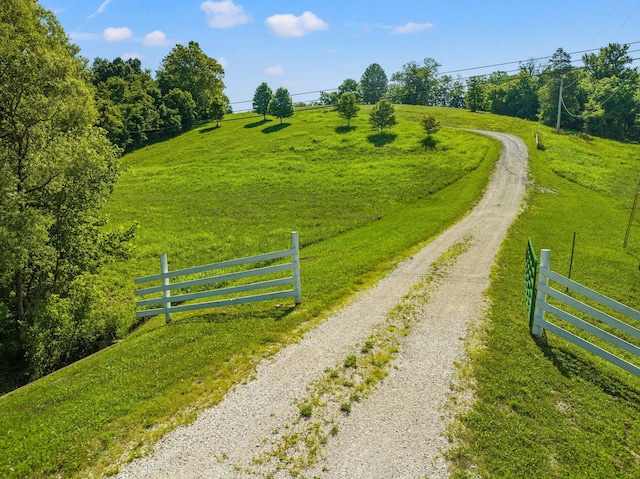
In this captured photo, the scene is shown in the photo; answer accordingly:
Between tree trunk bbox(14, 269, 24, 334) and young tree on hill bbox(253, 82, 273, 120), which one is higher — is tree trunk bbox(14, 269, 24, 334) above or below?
below

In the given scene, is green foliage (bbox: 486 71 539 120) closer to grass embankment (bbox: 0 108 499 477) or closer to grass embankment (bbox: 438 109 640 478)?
grass embankment (bbox: 0 108 499 477)

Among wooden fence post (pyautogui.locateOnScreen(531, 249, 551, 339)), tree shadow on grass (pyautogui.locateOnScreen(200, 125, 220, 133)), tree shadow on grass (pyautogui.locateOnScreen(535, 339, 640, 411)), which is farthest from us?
tree shadow on grass (pyautogui.locateOnScreen(200, 125, 220, 133))

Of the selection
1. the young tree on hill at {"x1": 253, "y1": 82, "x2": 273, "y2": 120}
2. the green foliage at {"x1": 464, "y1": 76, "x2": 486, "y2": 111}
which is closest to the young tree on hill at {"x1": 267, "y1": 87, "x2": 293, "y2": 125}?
the young tree on hill at {"x1": 253, "y1": 82, "x2": 273, "y2": 120}

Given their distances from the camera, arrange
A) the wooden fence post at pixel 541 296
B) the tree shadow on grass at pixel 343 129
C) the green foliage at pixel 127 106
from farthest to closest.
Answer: the tree shadow on grass at pixel 343 129
the green foliage at pixel 127 106
the wooden fence post at pixel 541 296

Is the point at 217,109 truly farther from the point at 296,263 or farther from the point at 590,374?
the point at 590,374

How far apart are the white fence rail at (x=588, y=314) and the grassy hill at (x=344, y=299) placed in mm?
331

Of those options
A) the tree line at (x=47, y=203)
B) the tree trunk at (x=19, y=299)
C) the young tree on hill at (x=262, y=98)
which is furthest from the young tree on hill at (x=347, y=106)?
the tree trunk at (x=19, y=299)

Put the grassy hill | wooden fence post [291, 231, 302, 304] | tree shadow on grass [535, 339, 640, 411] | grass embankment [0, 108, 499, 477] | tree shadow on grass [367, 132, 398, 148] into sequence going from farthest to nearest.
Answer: tree shadow on grass [367, 132, 398, 148] < wooden fence post [291, 231, 302, 304] < tree shadow on grass [535, 339, 640, 411] < grass embankment [0, 108, 499, 477] < the grassy hill

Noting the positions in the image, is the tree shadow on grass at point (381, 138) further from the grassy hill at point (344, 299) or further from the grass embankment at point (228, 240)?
the grassy hill at point (344, 299)

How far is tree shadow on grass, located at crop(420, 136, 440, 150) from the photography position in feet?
135

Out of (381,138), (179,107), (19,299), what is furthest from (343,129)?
(19,299)

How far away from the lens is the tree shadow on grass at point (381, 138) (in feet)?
148

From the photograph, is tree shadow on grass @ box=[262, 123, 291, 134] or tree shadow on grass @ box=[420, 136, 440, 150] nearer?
tree shadow on grass @ box=[420, 136, 440, 150]

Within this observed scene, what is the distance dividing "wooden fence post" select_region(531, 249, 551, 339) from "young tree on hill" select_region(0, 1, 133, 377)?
11909mm
